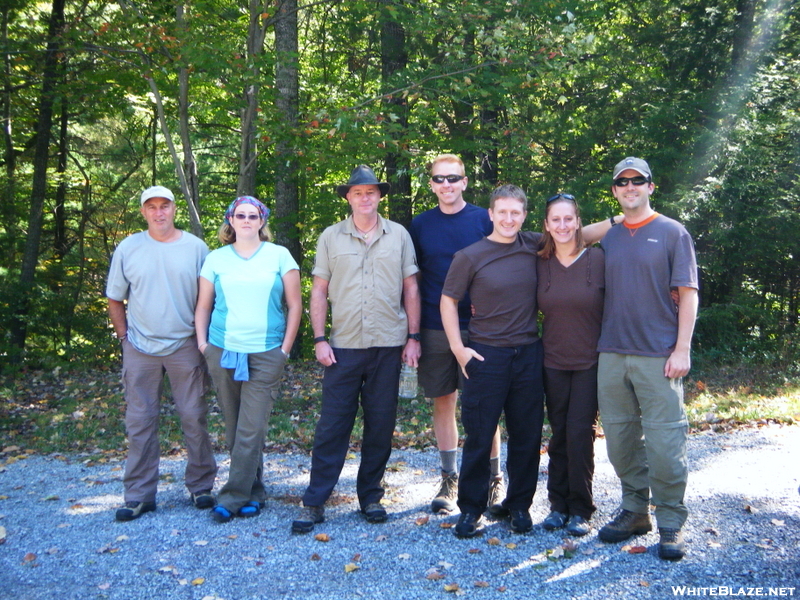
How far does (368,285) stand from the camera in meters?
4.72

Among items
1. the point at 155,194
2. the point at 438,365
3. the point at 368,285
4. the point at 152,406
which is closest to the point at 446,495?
the point at 438,365

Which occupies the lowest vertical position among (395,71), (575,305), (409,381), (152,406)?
(152,406)

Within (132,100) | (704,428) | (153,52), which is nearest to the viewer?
(704,428)

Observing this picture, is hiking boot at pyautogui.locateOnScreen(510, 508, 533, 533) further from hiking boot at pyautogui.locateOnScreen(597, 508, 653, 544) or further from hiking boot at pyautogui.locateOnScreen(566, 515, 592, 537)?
hiking boot at pyautogui.locateOnScreen(597, 508, 653, 544)

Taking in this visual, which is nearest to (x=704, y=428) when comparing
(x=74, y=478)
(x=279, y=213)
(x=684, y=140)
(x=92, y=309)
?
(x=684, y=140)

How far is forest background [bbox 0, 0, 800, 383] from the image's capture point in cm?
874

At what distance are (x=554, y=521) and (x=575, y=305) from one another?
55.3 inches

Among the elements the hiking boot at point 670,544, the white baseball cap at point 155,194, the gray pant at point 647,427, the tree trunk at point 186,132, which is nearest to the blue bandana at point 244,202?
the white baseball cap at point 155,194

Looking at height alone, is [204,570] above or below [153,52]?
below

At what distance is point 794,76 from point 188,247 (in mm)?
10432

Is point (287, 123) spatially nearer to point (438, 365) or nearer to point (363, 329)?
point (363, 329)

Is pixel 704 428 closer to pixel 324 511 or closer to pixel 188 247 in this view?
pixel 324 511

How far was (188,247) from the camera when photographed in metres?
5.07

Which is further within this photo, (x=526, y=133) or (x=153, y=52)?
(x=526, y=133)
